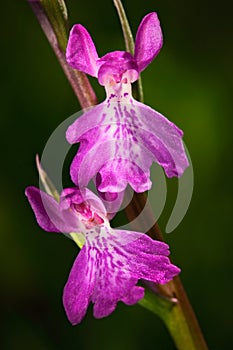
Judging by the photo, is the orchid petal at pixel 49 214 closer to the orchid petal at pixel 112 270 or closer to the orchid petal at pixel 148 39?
the orchid petal at pixel 112 270

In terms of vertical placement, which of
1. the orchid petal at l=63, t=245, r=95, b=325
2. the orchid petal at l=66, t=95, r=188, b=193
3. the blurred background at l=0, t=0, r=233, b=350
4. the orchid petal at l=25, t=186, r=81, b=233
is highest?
the orchid petal at l=66, t=95, r=188, b=193

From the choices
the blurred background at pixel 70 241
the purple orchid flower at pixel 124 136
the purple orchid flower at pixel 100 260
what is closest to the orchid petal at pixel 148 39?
the purple orchid flower at pixel 124 136

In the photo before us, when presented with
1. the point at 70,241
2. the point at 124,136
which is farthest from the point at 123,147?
the point at 70,241

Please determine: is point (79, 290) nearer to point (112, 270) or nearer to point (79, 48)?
point (112, 270)

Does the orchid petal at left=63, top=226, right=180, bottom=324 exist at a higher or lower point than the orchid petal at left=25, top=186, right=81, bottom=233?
lower

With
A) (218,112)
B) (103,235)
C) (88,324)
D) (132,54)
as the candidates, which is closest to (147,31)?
(132,54)

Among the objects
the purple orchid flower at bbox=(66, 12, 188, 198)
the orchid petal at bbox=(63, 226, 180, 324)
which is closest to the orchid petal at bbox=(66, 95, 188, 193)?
the purple orchid flower at bbox=(66, 12, 188, 198)

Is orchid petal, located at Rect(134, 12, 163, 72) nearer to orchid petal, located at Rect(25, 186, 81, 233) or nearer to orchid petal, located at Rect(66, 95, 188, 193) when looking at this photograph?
orchid petal, located at Rect(66, 95, 188, 193)
